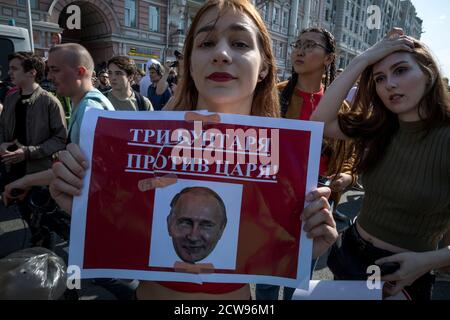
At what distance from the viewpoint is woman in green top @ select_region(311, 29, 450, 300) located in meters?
1.19

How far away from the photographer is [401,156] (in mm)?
1266

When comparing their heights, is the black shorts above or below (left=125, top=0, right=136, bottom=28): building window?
below

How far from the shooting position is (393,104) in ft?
4.14

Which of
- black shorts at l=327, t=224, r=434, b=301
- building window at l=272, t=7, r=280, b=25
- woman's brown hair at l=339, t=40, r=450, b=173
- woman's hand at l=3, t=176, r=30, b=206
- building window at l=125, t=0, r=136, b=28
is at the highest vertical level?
building window at l=272, t=7, r=280, b=25

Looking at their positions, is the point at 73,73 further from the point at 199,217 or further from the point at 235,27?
the point at 199,217

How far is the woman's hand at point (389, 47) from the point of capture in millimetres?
1206

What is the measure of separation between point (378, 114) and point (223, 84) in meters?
0.81

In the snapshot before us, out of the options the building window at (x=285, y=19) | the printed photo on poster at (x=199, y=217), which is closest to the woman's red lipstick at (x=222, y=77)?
the printed photo on poster at (x=199, y=217)

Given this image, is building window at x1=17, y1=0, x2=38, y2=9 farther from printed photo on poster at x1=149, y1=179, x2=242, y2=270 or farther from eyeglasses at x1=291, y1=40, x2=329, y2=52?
printed photo on poster at x1=149, y1=179, x2=242, y2=270

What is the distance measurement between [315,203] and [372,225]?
2.07ft

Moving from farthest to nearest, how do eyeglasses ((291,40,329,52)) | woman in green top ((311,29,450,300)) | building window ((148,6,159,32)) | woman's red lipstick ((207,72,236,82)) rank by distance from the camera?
building window ((148,6,159,32)) → eyeglasses ((291,40,329,52)) → woman in green top ((311,29,450,300)) → woman's red lipstick ((207,72,236,82))

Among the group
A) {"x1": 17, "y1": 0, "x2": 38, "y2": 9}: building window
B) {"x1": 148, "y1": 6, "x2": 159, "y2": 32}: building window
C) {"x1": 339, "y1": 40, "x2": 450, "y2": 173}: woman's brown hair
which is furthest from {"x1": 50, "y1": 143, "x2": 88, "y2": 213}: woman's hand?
{"x1": 148, "y1": 6, "x2": 159, "y2": 32}: building window

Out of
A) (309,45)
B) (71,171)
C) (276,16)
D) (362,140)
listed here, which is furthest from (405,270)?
(276,16)

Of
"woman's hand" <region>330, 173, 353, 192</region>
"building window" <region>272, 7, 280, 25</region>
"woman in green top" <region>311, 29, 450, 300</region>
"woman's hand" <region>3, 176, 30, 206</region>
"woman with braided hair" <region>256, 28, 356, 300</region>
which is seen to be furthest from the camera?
"building window" <region>272, 7, 280, 25</region>
